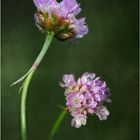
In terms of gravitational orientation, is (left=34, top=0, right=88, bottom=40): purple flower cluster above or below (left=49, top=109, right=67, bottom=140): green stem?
above

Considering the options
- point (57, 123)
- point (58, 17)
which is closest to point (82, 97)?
point (57, 123)

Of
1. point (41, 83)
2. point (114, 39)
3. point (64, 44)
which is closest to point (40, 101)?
point (41, 83)

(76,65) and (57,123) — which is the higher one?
(76,65)

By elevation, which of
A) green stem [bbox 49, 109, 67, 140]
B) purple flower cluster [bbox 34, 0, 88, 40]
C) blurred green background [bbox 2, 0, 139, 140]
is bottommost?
green stem [bbox 49, 109, 67, 140]

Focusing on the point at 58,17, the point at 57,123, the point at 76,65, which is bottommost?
the point at 57,123

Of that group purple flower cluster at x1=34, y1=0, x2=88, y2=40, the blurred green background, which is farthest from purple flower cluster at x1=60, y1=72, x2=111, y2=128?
purple flower cluster at x1=34, y1=0, x2=88, y2=40

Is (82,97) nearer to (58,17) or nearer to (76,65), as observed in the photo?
(76,65)

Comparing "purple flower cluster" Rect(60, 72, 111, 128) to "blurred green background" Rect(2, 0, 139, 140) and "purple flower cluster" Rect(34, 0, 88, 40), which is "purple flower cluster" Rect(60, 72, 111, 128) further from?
"purple flower cluster" Rect(34, 0, 88, 40)

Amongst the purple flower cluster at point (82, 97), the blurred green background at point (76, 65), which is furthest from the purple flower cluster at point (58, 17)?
the purple flower cluster at point (82, 97)
